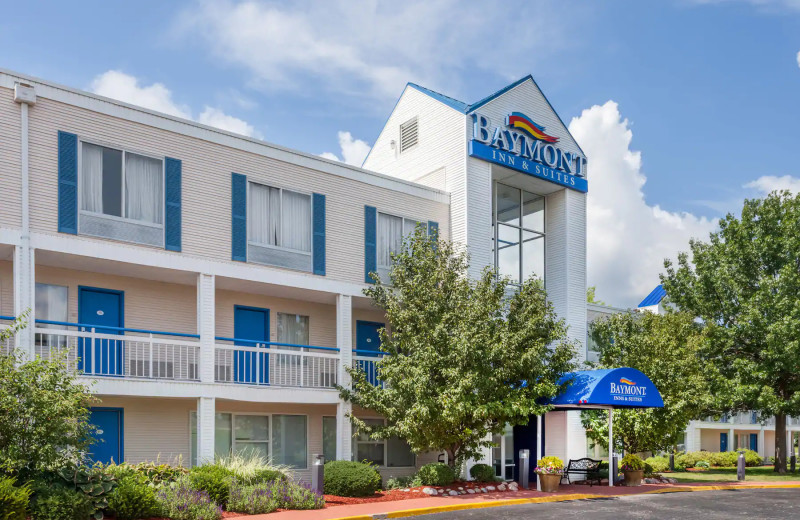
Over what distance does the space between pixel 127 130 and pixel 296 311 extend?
760 cm

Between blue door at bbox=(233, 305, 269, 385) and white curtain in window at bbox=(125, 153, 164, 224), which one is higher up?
white curtain in window at bbox=(125, 153, 164, 224)

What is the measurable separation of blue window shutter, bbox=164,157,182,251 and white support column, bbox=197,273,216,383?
1.13 meters

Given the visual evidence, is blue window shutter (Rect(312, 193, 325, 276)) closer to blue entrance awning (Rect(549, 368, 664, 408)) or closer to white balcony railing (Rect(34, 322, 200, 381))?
white balcony railing (Rect(34, 322, 200, 381))

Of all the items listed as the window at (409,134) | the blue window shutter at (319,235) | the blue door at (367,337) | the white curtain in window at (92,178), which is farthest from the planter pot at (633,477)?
the white curtain in window at (92,178)

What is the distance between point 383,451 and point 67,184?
12.9 m

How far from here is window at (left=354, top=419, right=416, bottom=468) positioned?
24.9m

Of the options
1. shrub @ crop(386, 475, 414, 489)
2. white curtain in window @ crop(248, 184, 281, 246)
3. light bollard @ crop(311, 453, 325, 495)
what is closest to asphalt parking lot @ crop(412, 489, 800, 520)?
light bollard @ crop(311, 453, 325, 495)

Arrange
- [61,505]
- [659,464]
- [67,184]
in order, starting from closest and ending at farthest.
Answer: [61,505] < [67,184] < [659,464]

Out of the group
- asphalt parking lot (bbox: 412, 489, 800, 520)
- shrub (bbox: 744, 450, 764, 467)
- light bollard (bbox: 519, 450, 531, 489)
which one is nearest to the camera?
asphalt parking lot (bbox: 412, 489, 800, 520)

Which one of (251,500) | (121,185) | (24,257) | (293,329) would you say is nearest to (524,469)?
(293,329)

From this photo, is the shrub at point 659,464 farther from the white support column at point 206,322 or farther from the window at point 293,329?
the white support column at point 206,322

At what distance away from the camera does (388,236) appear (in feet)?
83.5

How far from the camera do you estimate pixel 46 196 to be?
60.0ft

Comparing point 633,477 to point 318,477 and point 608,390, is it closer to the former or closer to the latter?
point 608,390
